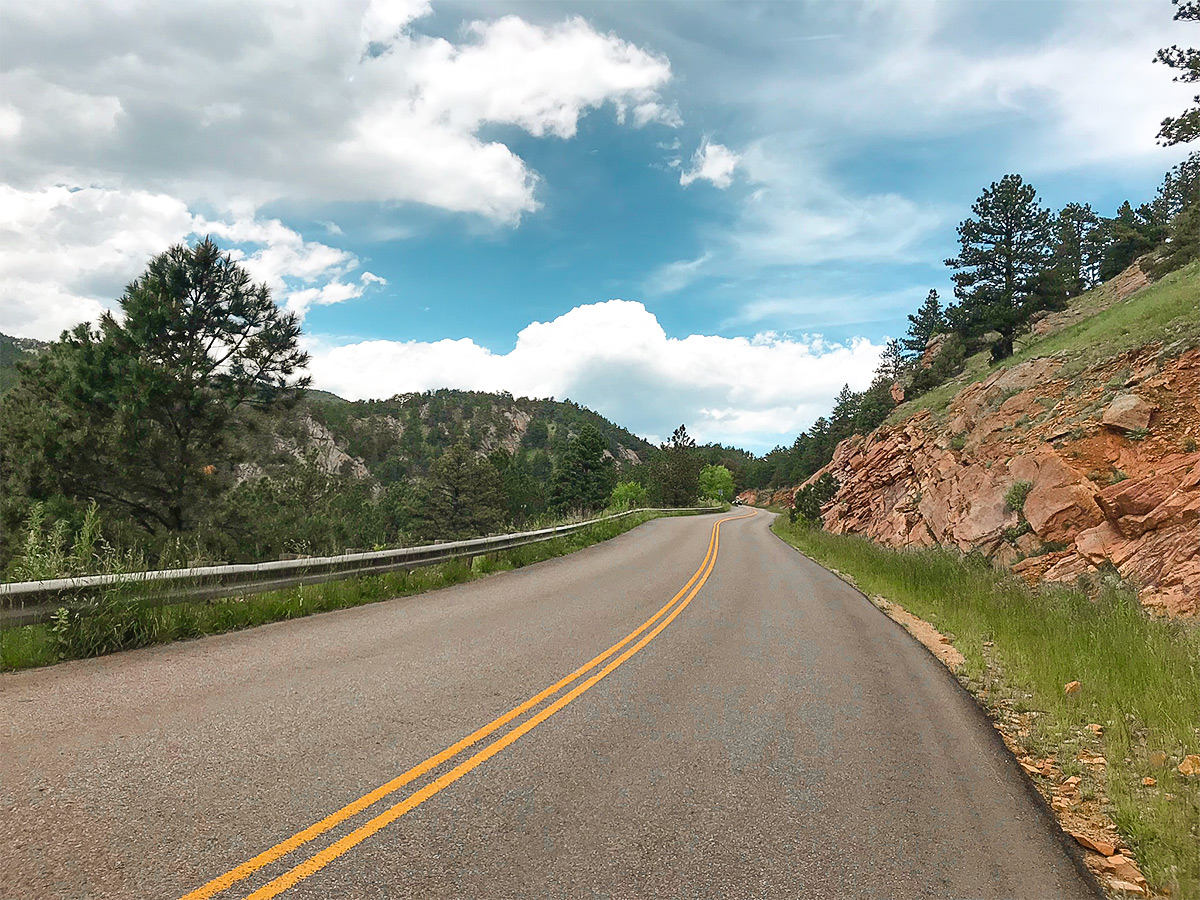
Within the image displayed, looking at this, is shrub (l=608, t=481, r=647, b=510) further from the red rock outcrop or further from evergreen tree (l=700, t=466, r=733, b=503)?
the red rock outcrop

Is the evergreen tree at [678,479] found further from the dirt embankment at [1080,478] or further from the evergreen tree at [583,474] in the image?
the dirt embankment at [1080,478]

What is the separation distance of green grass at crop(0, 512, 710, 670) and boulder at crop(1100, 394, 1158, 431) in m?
14.8

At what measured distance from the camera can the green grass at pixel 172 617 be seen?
20.6ft

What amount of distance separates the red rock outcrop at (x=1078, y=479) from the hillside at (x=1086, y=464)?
1.3 inches

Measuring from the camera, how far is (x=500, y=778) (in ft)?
13.6

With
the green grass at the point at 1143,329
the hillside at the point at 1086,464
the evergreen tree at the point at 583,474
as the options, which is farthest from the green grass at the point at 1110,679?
the evergreen tree at the point at 583,474

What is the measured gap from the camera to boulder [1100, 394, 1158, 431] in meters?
12.9

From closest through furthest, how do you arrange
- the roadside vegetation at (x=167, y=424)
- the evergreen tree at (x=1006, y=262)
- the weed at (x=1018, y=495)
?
the weed at (x=1018, y=495), the roadside vegetation at (x=167, y=424), the evergreen tree at (x=1006, y=262)

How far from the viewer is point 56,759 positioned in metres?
4.02

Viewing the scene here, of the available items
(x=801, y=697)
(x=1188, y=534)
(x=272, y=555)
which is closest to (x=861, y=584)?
(x=1188, y=534)

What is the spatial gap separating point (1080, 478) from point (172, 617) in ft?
53.6

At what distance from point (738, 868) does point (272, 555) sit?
74.9ft

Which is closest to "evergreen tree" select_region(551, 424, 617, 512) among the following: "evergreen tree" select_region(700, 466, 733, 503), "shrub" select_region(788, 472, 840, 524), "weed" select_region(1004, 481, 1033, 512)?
"evergreen tree" select_region(700, 466, 733, 503)

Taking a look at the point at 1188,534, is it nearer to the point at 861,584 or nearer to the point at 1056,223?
the point at 861,584
